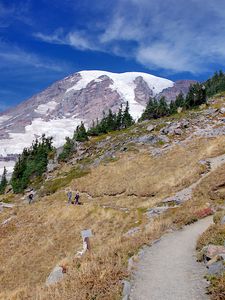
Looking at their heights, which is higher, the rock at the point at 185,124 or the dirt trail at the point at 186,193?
the rock at the point at 185,124

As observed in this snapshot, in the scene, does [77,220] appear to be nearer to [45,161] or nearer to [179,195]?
[179,195]

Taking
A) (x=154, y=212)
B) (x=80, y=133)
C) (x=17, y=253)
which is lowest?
(x=17, y=253)

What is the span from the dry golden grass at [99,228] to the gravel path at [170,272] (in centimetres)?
88

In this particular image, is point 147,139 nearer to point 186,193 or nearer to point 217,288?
point 186,193

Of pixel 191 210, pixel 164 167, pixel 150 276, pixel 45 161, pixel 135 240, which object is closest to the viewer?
pixel 150 276

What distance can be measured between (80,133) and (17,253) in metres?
105

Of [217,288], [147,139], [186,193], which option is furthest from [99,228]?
[147,139]

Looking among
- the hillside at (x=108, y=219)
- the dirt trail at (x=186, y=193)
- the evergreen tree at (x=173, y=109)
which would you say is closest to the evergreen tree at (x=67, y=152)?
the hillside at (x=108, y=219)

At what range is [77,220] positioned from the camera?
116ft

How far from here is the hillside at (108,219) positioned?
53.5ft

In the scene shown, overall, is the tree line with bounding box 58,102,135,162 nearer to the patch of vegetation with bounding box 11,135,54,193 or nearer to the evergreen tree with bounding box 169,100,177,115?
the patch of vegetation with bounding box 11,135,54,193

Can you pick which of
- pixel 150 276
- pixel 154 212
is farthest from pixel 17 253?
pixel 150 276

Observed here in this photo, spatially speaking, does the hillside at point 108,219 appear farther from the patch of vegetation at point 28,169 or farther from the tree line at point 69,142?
the tree line at point 69,142

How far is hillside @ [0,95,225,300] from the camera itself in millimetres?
16319
